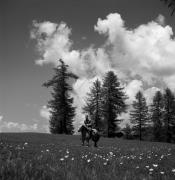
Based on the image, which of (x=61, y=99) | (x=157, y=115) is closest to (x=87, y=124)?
(x=61, y=99)

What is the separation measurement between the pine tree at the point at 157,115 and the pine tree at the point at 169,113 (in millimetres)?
1291

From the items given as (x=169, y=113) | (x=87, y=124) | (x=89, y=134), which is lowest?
(x=89, y=134)

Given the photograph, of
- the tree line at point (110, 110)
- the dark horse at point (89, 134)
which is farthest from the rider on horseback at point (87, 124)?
the tree line at point (110, 110)

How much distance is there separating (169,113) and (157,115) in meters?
2.83

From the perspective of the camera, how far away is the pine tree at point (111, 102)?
63812 millimetres

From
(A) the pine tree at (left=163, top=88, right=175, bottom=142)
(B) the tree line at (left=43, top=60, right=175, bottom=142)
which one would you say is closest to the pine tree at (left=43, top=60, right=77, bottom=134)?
(B) the tree line at (left=43, top=60, right=175, bottom=142)

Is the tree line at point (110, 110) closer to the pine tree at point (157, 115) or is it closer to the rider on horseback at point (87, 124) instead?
the pine tree at point (157, 115)

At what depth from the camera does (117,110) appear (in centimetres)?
6444

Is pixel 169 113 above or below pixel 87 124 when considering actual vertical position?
above

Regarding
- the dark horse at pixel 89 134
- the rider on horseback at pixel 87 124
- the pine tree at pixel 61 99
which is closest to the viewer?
the dark horse at pixel 89 134

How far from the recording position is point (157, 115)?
74.7 metres

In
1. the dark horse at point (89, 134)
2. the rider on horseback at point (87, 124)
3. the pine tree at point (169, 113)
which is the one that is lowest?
the dark horse at point (89, 134)

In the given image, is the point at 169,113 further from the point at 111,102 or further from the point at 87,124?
the point at 87,124

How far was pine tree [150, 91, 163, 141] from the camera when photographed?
7412cm
